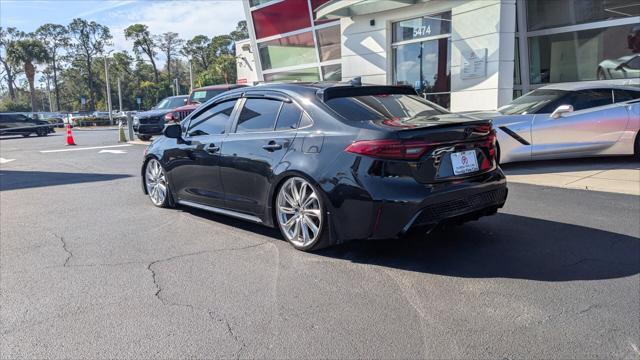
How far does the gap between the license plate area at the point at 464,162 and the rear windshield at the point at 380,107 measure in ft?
1.89

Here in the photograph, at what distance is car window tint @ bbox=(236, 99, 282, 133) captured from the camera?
502cm

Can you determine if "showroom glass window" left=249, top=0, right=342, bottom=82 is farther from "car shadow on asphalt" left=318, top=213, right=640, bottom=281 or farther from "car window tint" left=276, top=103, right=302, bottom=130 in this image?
"car shadow on asphalt" left=318, top=213, right=640, bottom=281

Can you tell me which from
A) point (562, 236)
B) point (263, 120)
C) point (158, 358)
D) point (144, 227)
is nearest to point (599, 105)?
point (562, 236)

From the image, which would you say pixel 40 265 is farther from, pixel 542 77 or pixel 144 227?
pixel 542 77

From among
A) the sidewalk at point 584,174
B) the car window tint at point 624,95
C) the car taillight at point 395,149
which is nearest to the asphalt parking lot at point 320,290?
the car taillight at point 395,149

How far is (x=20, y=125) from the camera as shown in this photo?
29016 millimetres

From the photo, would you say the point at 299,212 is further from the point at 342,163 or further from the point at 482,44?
the point at 482,44

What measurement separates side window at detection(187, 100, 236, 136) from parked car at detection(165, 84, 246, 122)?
1052 cm

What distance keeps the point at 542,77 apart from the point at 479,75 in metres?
2.78

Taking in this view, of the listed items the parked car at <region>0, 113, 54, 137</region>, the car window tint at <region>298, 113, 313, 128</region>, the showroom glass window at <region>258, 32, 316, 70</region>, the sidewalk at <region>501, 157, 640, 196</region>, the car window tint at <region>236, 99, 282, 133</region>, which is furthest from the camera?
the parked car at <region>0, 113, 54, 137</region>

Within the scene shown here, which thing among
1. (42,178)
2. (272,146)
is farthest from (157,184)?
(42,178)

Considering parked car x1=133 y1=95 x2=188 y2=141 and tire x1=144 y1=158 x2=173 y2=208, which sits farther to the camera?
parked car x1=133 y1=95 x2=188 y2=141

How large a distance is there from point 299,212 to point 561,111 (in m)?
5.74

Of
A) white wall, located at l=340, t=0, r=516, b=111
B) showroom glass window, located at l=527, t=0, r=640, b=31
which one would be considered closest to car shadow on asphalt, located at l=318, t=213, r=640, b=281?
white wall, located at l=340, t=0, r=516, b=111
